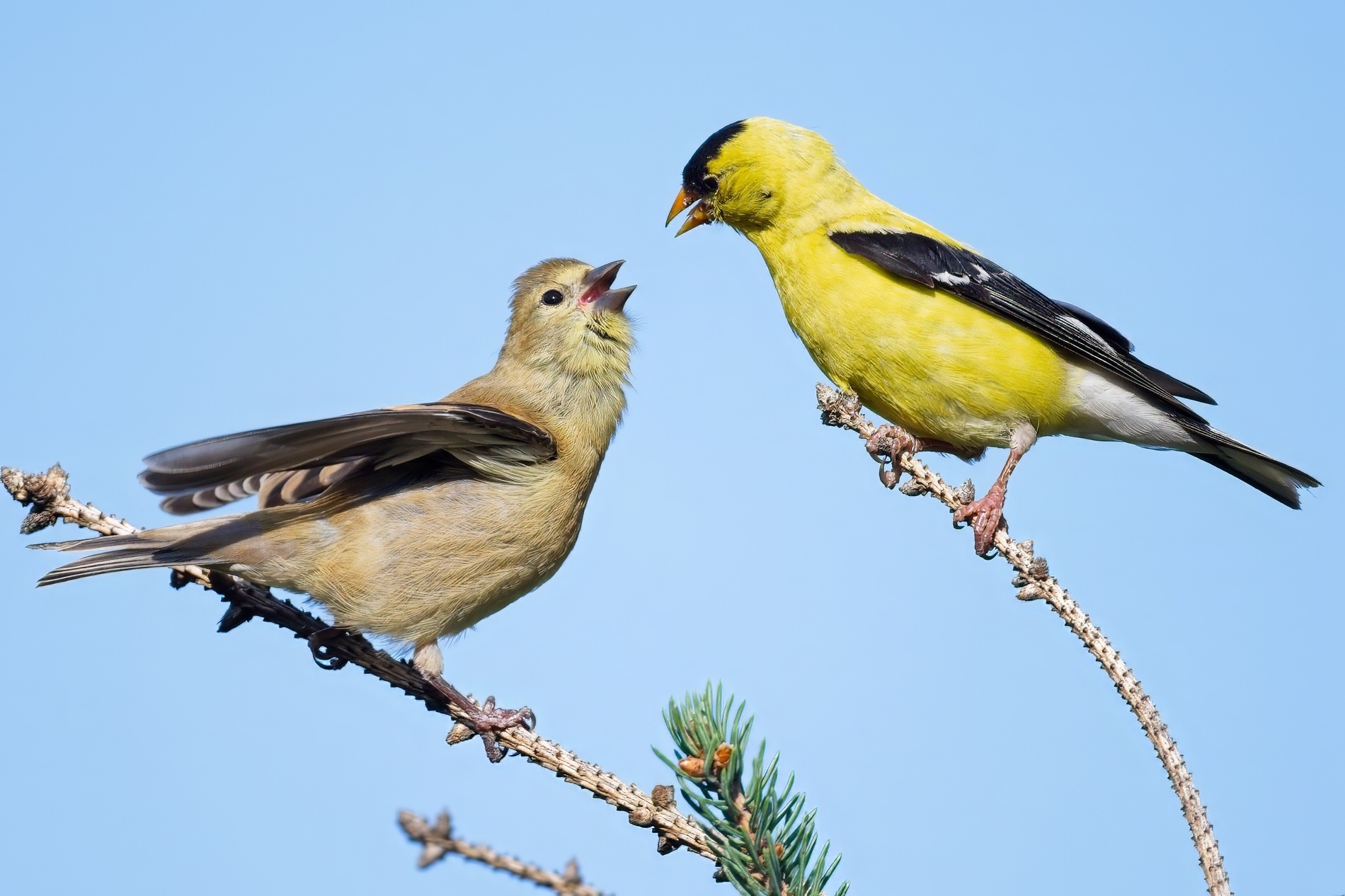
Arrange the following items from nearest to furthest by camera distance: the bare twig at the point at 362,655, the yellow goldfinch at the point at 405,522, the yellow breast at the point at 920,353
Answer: the bare twig at the point at 362,655, the yellow goldfinch at the point at 405,522, the yellow breast at the point at 920,353

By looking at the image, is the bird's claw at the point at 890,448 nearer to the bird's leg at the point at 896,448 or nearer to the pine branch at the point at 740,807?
the bird's leg at the point at 896,448

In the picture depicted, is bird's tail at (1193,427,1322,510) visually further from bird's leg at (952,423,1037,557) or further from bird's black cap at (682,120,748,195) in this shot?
bird's black cap at (682,120,748,195)

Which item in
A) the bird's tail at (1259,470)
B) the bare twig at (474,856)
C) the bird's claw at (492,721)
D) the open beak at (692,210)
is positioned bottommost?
the bare twig at (474,856)

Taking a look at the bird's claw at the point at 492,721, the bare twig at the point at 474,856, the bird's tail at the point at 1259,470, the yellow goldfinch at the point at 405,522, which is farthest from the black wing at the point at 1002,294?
the bare twig at the point at 474,856

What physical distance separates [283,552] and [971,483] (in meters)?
2.74

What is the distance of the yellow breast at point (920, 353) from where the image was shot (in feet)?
17.3

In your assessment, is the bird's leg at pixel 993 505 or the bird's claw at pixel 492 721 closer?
the bird's claw at pixel 492 721

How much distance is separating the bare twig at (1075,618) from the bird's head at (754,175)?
2045 millimetres

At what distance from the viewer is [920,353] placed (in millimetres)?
5254

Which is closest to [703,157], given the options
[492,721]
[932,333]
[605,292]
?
[605,292]

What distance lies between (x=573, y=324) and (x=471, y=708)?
2.12 meters

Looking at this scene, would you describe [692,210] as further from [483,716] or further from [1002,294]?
[483,716]

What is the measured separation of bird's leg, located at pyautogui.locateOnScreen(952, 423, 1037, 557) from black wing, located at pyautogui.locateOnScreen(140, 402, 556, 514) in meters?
1.83

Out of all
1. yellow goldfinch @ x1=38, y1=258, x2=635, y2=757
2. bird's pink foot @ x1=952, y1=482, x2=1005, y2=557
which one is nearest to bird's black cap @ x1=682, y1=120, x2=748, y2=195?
yellow goldfinch @ x1=38, y1=258, x2=635, y2=757
